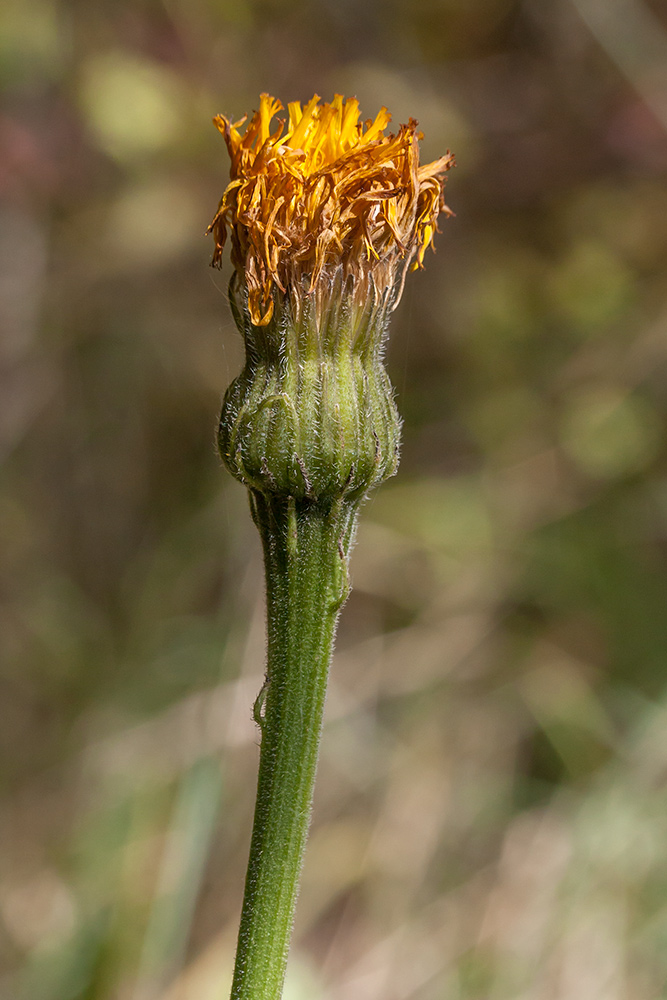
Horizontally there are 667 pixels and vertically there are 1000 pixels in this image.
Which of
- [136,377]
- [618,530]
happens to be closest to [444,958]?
[618,530]

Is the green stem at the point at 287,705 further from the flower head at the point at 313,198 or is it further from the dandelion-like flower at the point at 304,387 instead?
the flower head at the point at 313,198

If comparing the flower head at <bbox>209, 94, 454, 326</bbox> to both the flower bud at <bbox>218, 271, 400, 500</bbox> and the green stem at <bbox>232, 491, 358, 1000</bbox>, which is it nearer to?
the flower bud at <bbox>218, 271, 400, 500</bbox>

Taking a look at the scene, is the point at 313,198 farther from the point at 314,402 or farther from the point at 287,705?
the point at 287,705

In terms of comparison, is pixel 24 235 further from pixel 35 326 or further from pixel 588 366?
pixel 588 366

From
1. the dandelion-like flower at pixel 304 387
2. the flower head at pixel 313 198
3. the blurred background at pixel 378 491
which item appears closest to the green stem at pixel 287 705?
the dandelion-like flower at pixel 304 387

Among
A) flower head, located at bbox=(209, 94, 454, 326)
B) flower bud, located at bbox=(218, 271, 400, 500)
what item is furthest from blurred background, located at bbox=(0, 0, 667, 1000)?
flower head, located at bbox=(209, 94, 454, 326)

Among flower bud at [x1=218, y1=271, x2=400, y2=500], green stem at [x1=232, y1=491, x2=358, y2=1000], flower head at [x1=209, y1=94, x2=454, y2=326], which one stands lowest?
green stem at [x1=232, y1=491, x2=358, y2=1000]

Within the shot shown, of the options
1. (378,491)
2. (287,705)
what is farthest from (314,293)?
(378,491)
